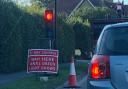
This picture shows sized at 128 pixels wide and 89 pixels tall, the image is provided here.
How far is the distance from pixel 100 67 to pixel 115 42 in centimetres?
47

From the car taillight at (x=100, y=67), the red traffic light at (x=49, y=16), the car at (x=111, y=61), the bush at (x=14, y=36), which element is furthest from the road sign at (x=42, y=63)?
the car taillight at (x=100, y=67)

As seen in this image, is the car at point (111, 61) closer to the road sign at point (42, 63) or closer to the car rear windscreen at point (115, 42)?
the car rear windscreen at point (115, 42)

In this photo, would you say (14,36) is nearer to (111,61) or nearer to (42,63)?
(42,63)

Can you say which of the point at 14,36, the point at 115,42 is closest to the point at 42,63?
the point at 14,36

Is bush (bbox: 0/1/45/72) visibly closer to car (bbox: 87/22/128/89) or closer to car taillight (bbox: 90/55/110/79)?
car (bbox: 87/22/128/89)

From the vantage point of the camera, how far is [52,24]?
22.9 metres

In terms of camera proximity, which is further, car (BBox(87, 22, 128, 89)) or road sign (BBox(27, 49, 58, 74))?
road sign (BBox(27, 49, 58, 74))

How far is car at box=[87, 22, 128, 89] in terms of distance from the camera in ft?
27.3

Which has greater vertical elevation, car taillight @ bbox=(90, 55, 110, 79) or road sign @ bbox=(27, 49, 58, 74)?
car taillight @ bbox=(90, 55, 110, 79)

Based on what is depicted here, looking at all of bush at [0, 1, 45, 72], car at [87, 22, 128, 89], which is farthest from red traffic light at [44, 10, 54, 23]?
car at [87, 22, 128, 89]

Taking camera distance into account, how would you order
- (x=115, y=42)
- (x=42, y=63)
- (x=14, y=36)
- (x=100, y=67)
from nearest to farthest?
(x=100, y=67), (x=115, y=42), (x=42, y=63), (x=14, y=36)

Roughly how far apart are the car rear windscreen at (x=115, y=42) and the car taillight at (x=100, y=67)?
0.14 metres

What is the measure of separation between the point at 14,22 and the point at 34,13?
428 centimetres

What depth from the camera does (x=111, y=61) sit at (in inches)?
332
